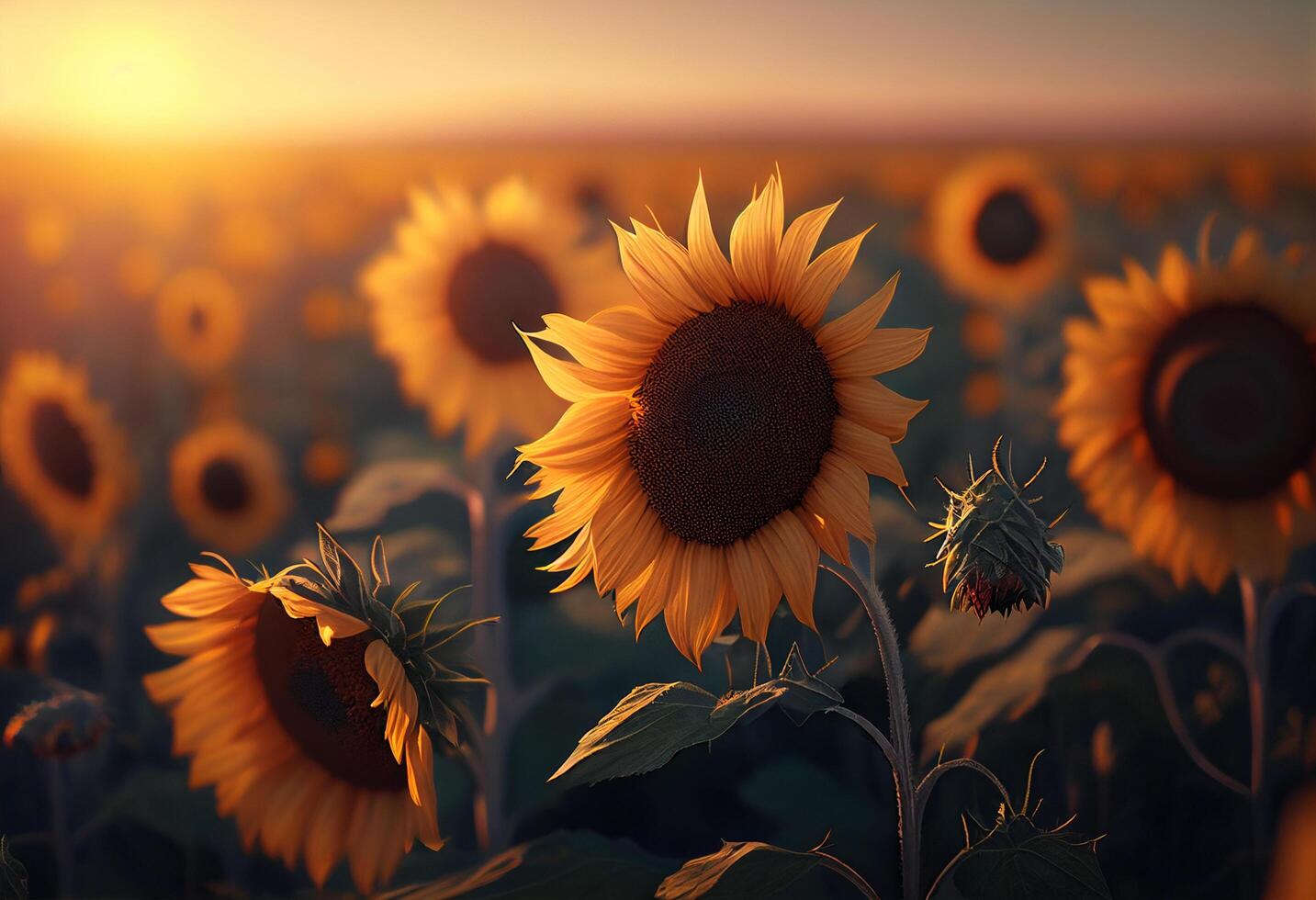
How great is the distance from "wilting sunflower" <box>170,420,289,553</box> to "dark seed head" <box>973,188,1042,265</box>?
223cm

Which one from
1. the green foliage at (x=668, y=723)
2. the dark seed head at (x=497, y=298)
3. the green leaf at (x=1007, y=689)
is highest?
the dark seed head at (x=497, y=298)

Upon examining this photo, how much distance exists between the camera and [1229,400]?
2.00 metres

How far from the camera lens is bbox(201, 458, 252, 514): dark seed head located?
2631mm

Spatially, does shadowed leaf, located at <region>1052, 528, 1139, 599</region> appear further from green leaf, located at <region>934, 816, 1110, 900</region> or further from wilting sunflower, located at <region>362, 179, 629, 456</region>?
wilting sunflower, located at <region>362, 179, 629, 456</region>

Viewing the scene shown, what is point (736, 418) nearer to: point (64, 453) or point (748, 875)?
point (748, 875)

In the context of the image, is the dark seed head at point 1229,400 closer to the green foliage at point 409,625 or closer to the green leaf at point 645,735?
the green leaf at point 645,735

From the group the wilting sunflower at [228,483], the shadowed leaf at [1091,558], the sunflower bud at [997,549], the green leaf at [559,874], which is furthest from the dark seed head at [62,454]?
the shadowed leaf at [1091,558]

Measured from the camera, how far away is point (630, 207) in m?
2.83

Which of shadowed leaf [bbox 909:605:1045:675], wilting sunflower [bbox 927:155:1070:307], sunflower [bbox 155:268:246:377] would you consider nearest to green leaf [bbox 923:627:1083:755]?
shadowed leaf [bbox 909:605:1045:675]

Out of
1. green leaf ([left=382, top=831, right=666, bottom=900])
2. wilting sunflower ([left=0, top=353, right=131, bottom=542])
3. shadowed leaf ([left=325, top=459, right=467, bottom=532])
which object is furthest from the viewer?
wilting sunflower ([left=0, top=353, right=131, bottom=542])

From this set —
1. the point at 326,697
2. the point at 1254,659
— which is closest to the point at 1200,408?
the point at 1254,659

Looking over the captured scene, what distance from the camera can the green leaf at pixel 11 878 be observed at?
1.65m

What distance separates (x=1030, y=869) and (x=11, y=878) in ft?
5.25

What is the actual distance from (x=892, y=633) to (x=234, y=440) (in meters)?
1.93
